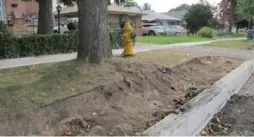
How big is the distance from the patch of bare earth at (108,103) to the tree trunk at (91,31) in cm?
33

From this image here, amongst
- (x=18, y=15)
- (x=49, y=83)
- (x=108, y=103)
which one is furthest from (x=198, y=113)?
(x=18, y=15)

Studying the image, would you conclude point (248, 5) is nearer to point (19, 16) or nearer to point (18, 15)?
point (19, 16)

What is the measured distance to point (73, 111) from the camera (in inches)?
185

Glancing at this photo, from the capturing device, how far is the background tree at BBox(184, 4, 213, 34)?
1757 inches

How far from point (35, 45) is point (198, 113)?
30.0ft

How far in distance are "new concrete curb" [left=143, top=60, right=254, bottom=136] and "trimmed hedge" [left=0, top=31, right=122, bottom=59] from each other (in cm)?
784

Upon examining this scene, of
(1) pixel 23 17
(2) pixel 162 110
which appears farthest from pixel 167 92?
(1) pixel 23 17

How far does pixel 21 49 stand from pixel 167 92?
24.2 feet

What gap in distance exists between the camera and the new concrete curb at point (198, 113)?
162 inches

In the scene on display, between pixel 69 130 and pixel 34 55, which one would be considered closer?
pixel 69 130

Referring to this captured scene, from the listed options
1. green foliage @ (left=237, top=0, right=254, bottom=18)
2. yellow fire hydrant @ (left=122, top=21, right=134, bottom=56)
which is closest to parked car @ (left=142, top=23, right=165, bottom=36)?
green foliage @ (left=237, top=0, right=254, bottom=18)

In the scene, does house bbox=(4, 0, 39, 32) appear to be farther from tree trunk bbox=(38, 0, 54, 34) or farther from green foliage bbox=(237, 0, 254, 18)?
green foliage bbox=(237, 0, 254, 18)

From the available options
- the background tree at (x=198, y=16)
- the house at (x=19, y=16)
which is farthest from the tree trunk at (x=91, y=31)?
the background tree at (x=198, y=16)

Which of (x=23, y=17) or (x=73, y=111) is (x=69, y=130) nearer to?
(x=73, y=111)
